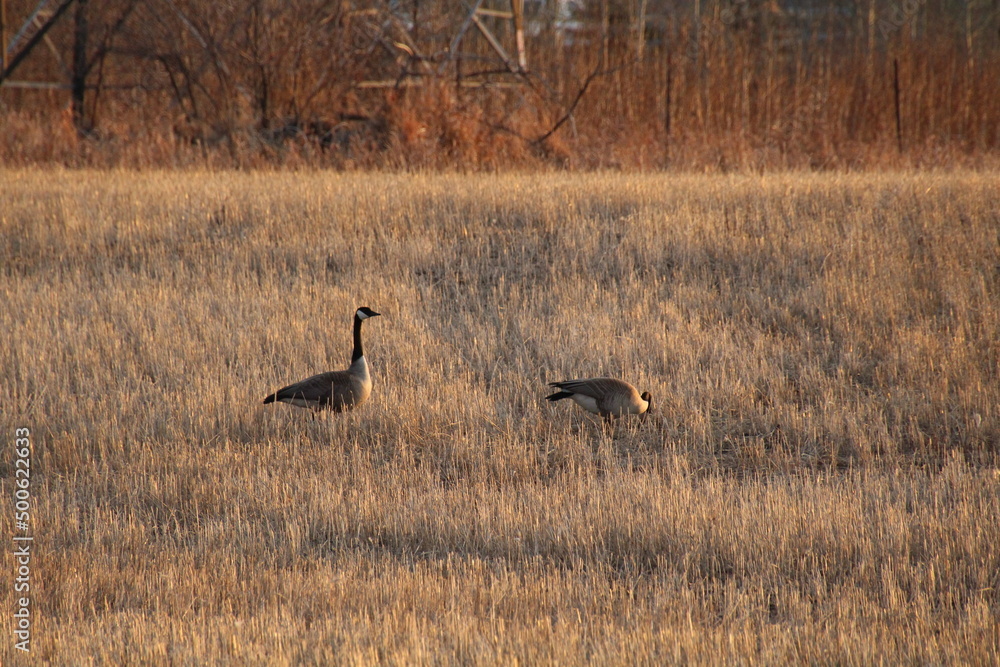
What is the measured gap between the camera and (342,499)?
5652mm

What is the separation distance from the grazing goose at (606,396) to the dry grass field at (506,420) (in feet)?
0.90

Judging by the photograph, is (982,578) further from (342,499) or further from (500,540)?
(342,499)

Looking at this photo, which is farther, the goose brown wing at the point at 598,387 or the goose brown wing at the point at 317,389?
the goose brown wing at the point at 317,389

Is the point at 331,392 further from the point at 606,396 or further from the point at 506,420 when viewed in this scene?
the point at 606,396

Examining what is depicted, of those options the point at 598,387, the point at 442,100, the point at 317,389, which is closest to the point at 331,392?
the point at 317,389

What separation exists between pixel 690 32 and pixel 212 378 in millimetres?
15750

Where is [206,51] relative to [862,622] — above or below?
above

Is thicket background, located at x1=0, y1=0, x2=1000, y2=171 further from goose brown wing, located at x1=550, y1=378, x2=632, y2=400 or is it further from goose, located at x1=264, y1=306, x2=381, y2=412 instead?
goose brown wing, located at x1=550, y1=378, x2=632, y2=400

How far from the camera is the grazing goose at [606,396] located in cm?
687

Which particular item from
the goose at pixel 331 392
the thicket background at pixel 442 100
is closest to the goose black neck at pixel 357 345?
the goose at pixel 331 392

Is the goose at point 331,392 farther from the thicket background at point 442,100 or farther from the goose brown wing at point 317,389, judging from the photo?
the thicket background at point 442,100

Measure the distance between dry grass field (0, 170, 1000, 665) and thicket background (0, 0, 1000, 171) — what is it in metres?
2.49

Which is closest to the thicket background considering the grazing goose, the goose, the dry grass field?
the dry grass field

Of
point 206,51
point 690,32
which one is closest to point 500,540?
point 206,51
